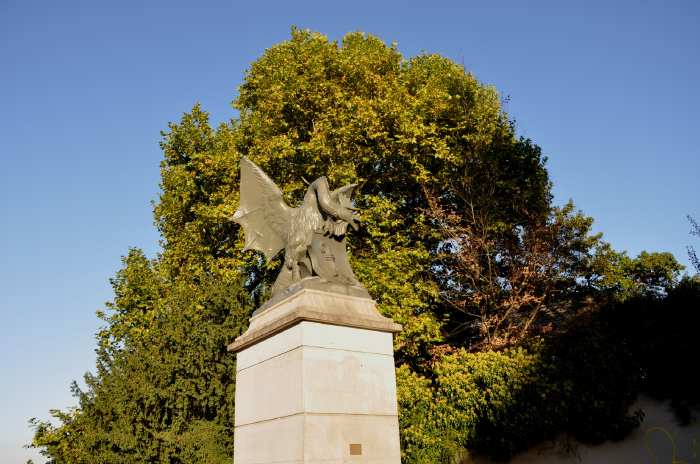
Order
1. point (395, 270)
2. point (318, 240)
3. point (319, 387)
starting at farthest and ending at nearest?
point (395, 270) < point (318, 240) < point (319, 387)

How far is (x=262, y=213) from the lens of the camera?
32.9 ft

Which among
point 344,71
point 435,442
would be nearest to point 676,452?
point 435,442

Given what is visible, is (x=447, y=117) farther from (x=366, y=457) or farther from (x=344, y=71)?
(x=366, y=457)

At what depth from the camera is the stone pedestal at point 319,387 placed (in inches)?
281

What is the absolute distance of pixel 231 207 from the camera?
1755cm

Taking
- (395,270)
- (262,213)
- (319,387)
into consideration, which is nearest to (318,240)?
(262,213)

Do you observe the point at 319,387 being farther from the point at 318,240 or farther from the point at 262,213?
the point at 262,213

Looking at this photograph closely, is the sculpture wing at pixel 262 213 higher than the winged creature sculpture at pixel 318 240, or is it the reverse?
the sculpture wing at pixel 262 213

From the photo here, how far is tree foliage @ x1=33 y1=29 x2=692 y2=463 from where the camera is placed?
12.9 meters

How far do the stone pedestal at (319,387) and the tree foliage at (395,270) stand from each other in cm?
484

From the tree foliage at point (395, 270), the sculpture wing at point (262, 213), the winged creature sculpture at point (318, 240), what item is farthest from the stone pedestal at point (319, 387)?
the tree foliage at point (395, 270)

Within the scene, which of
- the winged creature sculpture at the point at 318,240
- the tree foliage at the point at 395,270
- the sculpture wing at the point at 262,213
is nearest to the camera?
the winged creature sculpture at the point at 318,240

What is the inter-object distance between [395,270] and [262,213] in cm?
742

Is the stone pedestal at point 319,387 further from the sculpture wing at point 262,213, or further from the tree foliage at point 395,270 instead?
the tree foliage at point 395,270
